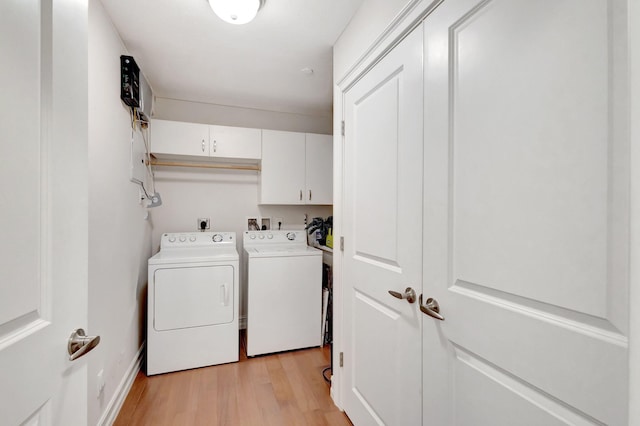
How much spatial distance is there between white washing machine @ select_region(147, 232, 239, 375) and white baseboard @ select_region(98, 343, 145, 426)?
12 centimetres

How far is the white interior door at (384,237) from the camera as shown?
1.17 m

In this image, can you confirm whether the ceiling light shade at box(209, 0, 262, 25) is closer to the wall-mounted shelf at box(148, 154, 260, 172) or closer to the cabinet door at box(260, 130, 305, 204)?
the cabinet door at box(260, 130, 305, 204)

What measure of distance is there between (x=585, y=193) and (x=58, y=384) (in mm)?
1248

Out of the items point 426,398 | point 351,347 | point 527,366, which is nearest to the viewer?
point 527,366

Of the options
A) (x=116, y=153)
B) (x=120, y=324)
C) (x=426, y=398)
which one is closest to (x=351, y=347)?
(x=426, y=398)

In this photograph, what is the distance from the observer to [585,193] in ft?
2.06

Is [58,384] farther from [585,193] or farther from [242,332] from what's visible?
[242,332]

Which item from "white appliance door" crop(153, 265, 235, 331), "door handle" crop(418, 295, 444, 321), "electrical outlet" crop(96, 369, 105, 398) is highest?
"door handle" crop(418, 295, 444, 321)

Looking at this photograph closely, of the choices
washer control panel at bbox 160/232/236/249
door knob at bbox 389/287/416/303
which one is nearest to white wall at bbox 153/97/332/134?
washer control panel at bbox 160/232/236/249

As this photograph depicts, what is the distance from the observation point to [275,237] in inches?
121

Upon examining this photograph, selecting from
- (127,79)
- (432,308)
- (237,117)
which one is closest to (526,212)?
(432,308)

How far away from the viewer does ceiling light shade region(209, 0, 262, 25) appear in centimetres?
147

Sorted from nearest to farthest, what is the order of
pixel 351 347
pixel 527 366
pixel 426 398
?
pixel 527 366
pixel 426 398
pixel 351 347

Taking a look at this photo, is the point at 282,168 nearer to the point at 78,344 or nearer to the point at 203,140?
the point at 203,140
